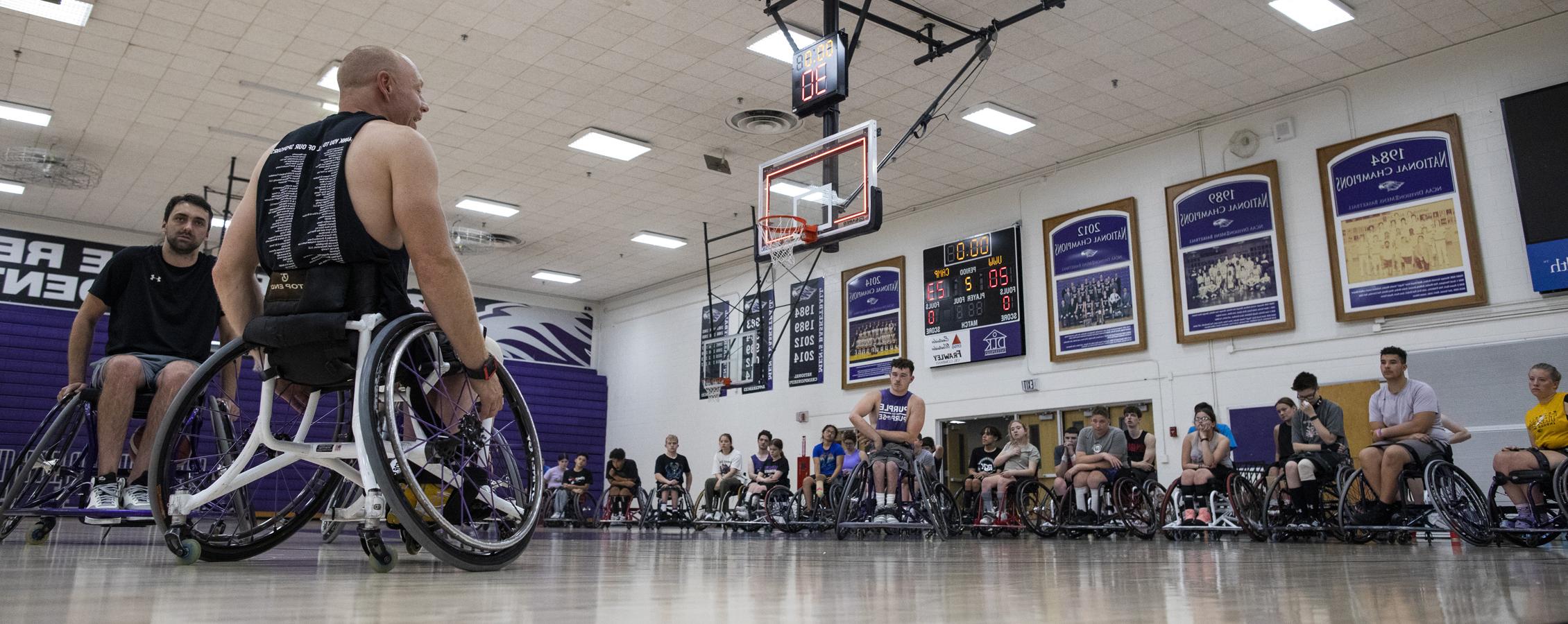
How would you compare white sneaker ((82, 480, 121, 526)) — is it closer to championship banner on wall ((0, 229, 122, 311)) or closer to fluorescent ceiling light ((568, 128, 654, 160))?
fluorescent ceiling light ((568, 128, 654, 160))

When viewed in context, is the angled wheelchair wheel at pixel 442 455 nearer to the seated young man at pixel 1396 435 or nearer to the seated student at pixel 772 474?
the seated young man at pixel 1396 435

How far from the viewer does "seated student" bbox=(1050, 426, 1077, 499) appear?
25.2ft

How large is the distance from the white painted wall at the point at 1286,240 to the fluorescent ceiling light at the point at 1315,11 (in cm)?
116

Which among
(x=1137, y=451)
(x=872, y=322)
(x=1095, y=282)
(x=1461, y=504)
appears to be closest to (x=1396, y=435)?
(x=1461, y=504)

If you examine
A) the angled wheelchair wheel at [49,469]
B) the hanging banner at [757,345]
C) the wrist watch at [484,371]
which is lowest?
the angled wheelchair wheel at [49,469]

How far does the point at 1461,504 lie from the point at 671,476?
7810 millimetres

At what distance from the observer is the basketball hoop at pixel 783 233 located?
7.18m

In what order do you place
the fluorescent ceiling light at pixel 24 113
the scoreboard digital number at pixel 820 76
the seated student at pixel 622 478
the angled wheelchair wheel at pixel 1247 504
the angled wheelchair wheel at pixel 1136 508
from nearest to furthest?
the scoreboard digital number at pixel 820 76 < the angled wheelchair wheel at pixel 1247 504 < the angled wheelchair wheel at pixel 1136 508 < the fluorescent ceiling light at pixel 24 113 < the seated student at pixel 622 478

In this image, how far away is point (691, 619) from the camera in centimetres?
94

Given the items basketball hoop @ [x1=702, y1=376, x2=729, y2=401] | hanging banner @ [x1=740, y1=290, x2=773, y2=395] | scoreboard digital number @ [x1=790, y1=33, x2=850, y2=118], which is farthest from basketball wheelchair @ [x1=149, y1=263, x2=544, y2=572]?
basketball hoop @ [x1=702, y1=376, x2=729, y2=401]

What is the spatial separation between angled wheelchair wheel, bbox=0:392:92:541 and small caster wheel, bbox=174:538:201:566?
4.84ft

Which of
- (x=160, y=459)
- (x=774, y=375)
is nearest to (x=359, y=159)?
(x=160, y=459)

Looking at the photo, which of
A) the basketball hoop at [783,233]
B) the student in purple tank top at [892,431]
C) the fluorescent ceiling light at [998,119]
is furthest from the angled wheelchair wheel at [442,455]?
the fluorescent ceiling light at [998,119]

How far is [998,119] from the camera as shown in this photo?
8.98 m
